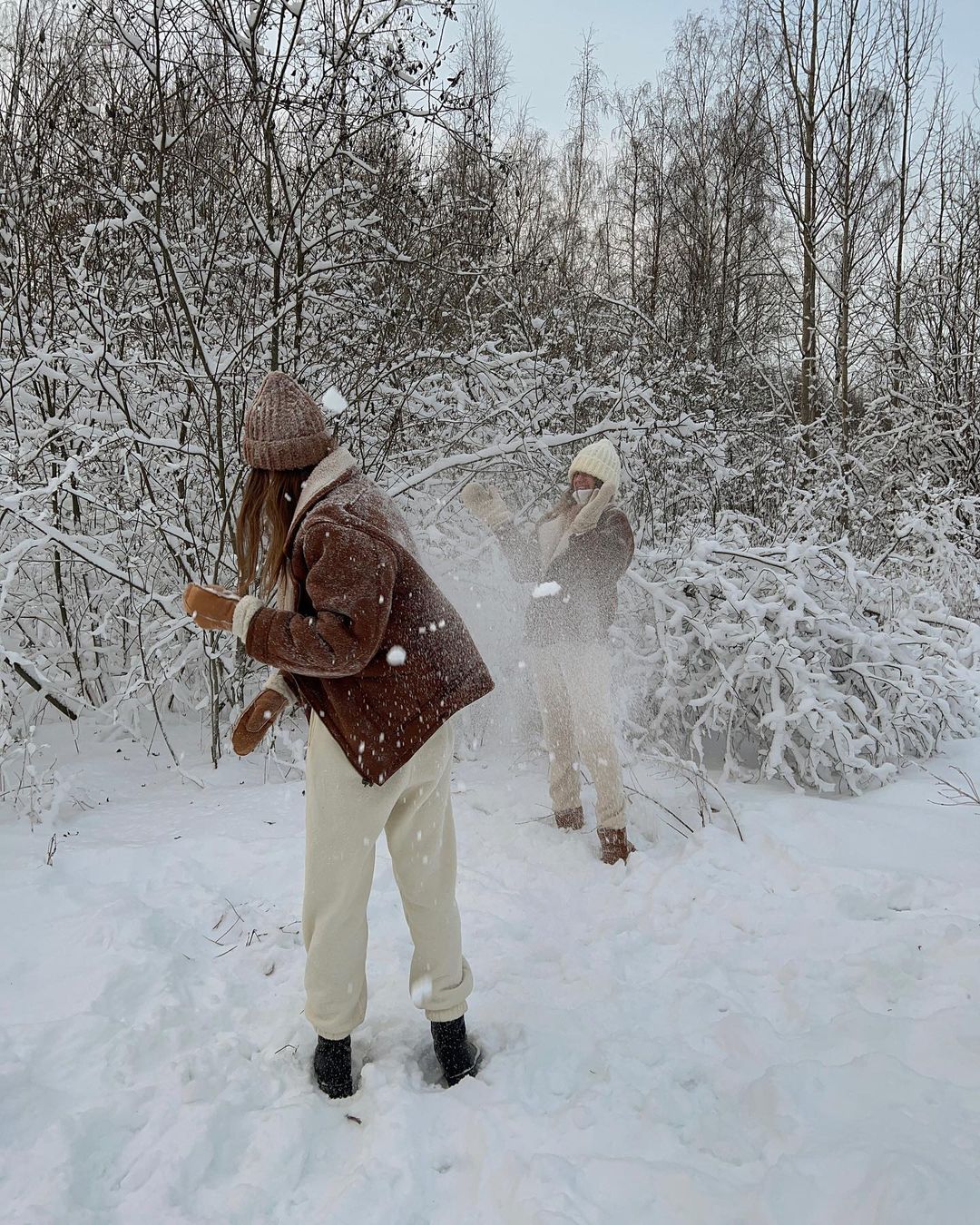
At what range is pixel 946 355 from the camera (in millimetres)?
8820

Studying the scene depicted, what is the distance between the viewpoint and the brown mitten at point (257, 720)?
206 centimetres

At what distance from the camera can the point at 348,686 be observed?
191 cm

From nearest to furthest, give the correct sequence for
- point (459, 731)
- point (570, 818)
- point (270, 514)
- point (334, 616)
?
point (334, 616) → point (270, 514) → point (570, 818) → point (459, 731)

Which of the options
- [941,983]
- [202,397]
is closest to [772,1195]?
[941,983]

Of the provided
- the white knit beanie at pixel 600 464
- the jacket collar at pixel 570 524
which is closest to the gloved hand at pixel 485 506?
the jacket collar at pixel 570 524

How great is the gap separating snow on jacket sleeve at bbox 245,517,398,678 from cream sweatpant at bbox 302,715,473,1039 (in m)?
0.26

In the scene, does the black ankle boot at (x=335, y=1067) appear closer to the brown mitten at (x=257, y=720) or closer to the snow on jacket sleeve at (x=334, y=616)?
the brown mitten at (x=257, y=720)

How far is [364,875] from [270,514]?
93cm

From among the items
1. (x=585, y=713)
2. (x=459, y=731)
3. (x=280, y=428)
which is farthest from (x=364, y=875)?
(x=459, y=731)

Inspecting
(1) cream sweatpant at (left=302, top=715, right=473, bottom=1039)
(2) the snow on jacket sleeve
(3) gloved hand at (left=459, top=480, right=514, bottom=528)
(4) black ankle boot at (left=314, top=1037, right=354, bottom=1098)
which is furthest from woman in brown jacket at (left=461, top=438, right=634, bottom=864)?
(2) the snow on jacket sleeve

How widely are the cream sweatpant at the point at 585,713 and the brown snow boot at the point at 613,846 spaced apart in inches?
1.1

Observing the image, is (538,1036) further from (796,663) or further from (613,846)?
(796,663)

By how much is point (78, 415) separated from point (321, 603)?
12.2 ft

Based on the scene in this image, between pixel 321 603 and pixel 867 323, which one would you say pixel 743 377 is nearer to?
pixel 867 323
